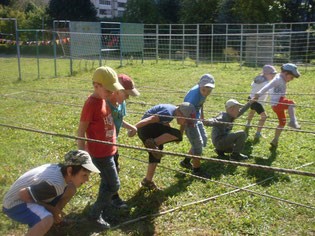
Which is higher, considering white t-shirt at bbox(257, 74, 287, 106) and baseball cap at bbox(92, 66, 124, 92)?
baseball cap at bbox(92, 66, 124, 92)

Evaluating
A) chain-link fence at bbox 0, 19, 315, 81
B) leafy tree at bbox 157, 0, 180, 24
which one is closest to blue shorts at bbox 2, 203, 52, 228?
chain-link fence at bbox 0, 19, 315, 81

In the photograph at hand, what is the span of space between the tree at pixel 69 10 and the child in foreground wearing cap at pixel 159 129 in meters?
33.2

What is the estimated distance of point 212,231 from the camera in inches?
143

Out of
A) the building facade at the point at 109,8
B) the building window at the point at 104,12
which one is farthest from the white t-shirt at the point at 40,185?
the building window at the point at 104,12

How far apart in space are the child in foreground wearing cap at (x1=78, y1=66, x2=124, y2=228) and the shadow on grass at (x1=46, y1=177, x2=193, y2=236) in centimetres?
12

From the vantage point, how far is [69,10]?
117 feet

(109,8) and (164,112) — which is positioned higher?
(109,8)

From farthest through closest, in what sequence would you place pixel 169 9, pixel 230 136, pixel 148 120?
pixel 169 9 → pixel 230 136 → pixel 148 120

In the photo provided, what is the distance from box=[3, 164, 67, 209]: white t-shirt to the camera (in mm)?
2824

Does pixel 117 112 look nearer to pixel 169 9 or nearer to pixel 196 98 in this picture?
pixel 196 98

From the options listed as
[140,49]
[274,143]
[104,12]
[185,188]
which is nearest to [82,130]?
[185,188]

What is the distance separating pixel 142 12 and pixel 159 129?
2914 centimetres

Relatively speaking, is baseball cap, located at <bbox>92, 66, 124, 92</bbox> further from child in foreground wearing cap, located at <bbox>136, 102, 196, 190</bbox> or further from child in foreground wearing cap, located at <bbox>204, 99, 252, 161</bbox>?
child in foreground wearing cap, located at <bbox>204, 99, 252, 161</bbox>

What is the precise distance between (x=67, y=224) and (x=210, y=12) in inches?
1070
